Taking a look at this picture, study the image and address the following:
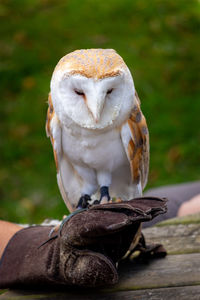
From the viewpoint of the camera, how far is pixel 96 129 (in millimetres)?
1450

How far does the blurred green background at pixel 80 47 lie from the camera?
12.8ft

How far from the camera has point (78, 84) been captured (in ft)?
4.58

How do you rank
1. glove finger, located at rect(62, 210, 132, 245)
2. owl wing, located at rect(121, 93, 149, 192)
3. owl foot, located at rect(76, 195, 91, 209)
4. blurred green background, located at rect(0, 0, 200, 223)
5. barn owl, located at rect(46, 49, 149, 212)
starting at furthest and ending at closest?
blurred green background, located at rect(0, 0, 200, 223) < owl foot, located at rect(76, 195, 91, 209) < owl wing, located at rect(121, 93, 149, 192) < barn owl, located at rect(46, 49, 149, 212) < glove finger, located at rect(62, 210, 132, 245)

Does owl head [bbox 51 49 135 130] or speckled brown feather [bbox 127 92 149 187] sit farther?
speckled brown feather [bbox 127 92 149 187]

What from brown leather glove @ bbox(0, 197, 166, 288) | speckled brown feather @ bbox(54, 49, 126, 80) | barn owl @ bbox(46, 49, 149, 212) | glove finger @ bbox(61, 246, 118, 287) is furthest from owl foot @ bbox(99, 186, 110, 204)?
speckled brown feather @ bbox(54, 49, 126, 80)

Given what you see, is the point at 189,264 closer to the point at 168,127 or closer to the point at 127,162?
the point at 127,162

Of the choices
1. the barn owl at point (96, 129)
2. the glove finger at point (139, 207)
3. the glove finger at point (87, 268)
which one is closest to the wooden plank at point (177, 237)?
the barn owl at point (96, 129)

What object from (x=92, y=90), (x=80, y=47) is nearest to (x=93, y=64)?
(x=92, y=90)

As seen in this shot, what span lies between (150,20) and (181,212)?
339 centimetres

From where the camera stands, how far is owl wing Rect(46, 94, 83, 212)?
1589 millimetres

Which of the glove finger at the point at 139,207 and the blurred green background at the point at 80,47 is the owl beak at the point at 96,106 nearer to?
the glove finger at the point at 139,207

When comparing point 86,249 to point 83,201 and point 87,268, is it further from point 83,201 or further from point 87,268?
point 83,201

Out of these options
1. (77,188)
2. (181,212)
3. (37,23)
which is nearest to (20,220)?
(181,212)

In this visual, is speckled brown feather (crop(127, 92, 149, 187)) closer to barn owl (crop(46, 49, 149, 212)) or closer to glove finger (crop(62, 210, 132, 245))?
barn owl (crop(46, 49, 149, 212))
